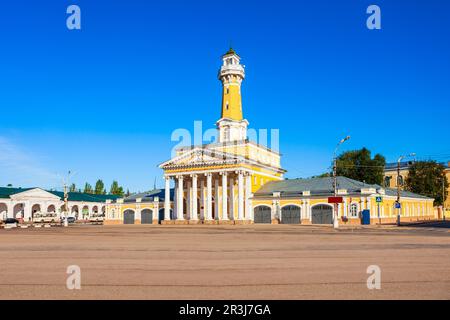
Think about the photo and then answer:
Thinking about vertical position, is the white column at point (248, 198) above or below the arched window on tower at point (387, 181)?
below

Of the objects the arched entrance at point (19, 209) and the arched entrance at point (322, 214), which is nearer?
the arched entrance at point (322, 214)

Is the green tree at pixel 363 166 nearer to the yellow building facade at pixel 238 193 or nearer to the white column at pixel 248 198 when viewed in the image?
the yellow building facade at pixel 238 193

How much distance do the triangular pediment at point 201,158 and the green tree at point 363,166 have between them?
32.0 meters

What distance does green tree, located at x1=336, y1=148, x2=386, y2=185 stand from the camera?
82.4m

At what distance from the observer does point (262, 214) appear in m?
63.0

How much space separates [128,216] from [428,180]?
6385 centimetres

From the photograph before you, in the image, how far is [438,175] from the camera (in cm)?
8556

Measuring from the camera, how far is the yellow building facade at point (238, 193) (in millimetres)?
56375

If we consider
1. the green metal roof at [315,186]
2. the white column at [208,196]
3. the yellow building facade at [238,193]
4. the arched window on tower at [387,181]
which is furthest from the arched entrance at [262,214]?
the arched window on tower at [387,181]

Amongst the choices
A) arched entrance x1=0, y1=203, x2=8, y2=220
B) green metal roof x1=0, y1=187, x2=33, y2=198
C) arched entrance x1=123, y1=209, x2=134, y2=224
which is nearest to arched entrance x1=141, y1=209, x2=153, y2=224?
arched entrance x1=123, y1=209, x2=134, y2=224

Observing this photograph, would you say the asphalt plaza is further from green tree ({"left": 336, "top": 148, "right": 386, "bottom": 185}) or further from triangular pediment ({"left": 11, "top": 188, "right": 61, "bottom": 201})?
triangular pediment ({"left": 11, "top": 188, "right": 61, "bottom": 201})
